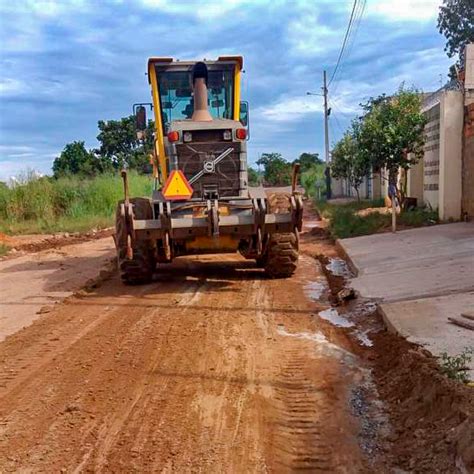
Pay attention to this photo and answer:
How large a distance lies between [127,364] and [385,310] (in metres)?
3.01

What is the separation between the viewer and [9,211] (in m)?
25.8

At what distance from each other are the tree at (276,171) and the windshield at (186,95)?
4711 centimetres

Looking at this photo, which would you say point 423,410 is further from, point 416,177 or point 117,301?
point 416,177

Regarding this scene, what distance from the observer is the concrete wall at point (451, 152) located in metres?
15.0

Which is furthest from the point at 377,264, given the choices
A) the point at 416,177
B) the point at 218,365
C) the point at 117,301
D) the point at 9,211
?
the point at 9,211

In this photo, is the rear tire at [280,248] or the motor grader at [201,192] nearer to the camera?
the motor grader at [201,192]

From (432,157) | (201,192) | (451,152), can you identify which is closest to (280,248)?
(201,192)

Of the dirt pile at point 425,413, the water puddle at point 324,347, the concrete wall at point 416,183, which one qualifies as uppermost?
the concrete wall at point 416,183

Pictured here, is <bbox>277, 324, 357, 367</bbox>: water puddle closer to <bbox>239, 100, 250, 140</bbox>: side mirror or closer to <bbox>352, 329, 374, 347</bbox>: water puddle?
<bbox>352, 329, 374, 347</bbox>: water puddle

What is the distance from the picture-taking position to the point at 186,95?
34.4 ft

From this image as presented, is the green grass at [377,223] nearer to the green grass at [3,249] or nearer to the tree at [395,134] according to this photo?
the tree at [395,134]

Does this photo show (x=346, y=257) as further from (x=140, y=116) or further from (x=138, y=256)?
(x=140, y=116)

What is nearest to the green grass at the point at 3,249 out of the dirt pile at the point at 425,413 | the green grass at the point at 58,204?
the green grass at the point at 58,204

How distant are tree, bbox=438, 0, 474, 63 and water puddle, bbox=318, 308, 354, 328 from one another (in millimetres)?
31891
